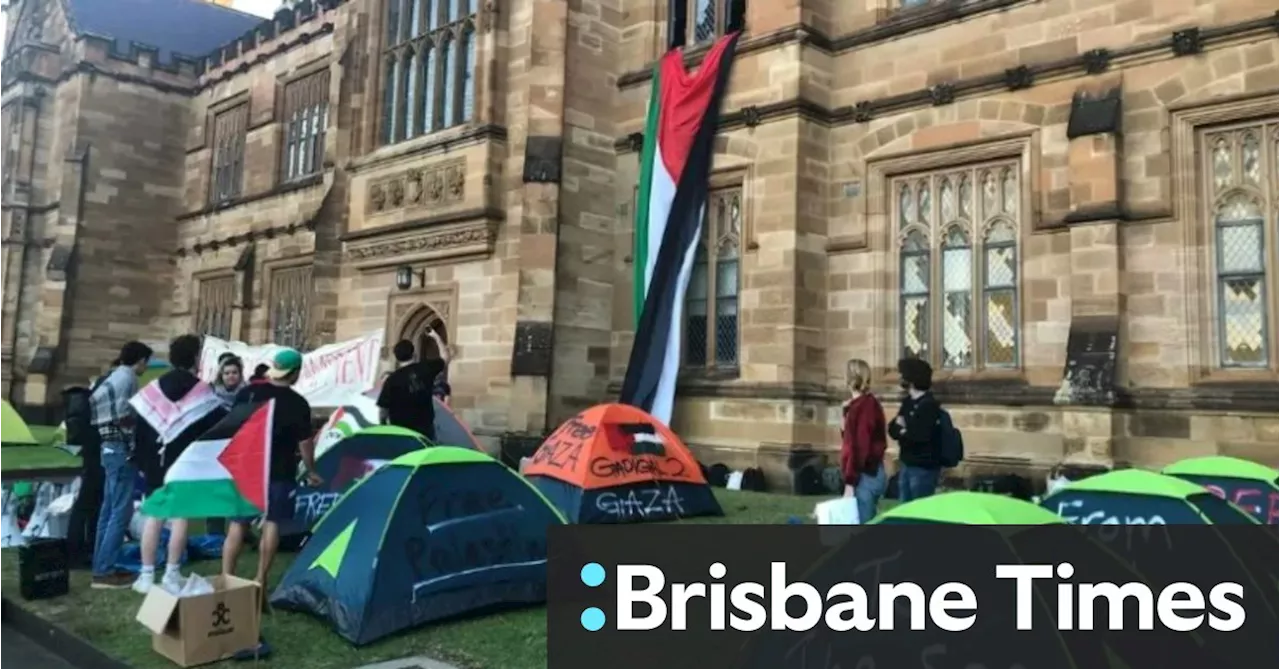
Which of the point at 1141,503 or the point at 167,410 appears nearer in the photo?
the point at 1141,503

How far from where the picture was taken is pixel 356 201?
1758cm

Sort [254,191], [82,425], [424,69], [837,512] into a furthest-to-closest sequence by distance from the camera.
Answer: [254,191] → [424,69] → [82,425] → [837,512]

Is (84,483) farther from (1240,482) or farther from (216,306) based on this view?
(216,306)

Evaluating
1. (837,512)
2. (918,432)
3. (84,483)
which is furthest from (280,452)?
(918,432)

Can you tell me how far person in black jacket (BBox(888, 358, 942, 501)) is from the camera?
7.78 m

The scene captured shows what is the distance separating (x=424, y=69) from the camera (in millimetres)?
17047

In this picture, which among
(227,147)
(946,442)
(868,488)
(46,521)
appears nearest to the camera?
(946,442)

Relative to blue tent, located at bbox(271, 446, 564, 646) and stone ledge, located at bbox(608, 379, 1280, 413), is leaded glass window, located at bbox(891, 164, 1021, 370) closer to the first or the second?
stone ledge, located at bbox(608, 379, 1280, 413)

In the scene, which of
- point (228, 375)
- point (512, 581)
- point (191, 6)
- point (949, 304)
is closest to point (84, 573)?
point (228, 375)

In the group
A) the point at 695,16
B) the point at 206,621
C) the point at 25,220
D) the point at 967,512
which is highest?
the point at 695,16

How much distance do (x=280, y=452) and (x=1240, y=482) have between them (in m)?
7.56

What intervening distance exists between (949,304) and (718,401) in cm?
332

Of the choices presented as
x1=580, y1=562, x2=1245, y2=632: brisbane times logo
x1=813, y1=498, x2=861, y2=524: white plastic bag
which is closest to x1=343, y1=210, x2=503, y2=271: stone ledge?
x1=813, y1=498, x2=861, y2=524: white plastic bag

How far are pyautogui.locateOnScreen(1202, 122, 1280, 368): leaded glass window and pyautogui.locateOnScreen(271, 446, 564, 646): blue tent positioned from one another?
7.75 m
